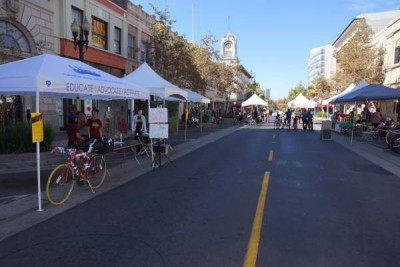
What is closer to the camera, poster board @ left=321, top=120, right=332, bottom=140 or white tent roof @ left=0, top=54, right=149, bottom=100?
white tent roof @ left=0, top=54, right=149, bottom=100

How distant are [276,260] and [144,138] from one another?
10.8 m

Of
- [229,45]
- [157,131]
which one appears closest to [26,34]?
[157,131]

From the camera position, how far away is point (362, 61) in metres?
39.4

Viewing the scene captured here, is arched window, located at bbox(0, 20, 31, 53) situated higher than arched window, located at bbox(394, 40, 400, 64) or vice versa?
arched window, located at bbox(394, 40, 400, 64)

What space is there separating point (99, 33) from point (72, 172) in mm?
20069

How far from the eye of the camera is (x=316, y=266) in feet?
14.9

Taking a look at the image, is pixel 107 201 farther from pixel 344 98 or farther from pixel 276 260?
pixel 344 98

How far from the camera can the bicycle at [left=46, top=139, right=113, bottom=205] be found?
7959 mm

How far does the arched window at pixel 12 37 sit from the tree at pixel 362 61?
3195cm

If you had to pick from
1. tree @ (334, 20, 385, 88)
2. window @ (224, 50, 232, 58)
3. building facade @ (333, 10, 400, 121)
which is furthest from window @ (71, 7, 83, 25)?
window @ (224, 50, 232, 58)

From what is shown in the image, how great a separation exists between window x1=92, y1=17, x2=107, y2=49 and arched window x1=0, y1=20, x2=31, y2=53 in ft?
21.6

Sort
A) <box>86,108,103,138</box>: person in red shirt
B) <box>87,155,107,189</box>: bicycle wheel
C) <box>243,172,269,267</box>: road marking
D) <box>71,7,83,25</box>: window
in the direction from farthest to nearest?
<box>71,7,83,25</box>: window → <box>86,108,103,138</box>: person in red shirt → <box>87,155,107,189</box>: bicycle wheel → <box>243,172,269,267</box>: road marking

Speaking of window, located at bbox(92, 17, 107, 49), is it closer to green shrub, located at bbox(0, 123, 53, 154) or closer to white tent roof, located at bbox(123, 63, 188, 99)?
white tent roof, located at bbox(123, 63, 188, 99)

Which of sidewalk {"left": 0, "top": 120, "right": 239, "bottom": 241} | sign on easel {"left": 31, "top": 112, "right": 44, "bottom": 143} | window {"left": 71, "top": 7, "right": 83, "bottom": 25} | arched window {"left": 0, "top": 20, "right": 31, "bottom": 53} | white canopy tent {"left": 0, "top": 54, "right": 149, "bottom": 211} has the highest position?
window {"left": 71, "top": 7, "right": 83, "bottom": 25}
